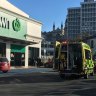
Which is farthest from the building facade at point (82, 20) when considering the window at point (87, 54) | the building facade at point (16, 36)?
the window at point (87, 54)

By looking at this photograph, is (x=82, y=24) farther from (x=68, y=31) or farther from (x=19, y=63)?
(x=19, y=63)

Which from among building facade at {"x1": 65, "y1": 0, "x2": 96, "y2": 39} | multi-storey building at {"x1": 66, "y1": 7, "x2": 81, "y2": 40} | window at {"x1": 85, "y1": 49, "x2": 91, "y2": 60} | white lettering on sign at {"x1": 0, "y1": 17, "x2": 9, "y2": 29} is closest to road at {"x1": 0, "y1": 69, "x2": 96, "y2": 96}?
window at {"x1": 85, "y1": 49, "x2": 91, "y2": 60}

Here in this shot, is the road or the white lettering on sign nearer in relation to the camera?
the road

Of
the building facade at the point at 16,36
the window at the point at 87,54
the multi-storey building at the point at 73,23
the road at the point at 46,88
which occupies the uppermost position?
the multi-storey building at the point at 73,23

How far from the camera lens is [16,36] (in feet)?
195

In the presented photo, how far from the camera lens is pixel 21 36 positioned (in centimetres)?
6172

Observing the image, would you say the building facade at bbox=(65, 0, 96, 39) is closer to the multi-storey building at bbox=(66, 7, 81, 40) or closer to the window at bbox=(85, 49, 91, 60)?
the multi-storey building at bbox=(66, 7, 81, 40)

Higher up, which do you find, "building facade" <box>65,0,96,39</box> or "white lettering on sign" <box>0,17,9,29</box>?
"building facade" <box>65,0,96,39</box>

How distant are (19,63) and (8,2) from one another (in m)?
9.07

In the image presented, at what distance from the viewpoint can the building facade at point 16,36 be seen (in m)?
55.6

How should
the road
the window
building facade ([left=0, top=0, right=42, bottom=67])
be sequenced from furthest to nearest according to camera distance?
building facade ([left=0, top=0, right=42, bottom=67])
the window
the road

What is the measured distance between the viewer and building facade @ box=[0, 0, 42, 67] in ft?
182

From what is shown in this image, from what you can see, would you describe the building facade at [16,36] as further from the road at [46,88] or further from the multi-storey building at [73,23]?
the multi-storey building at [73,23]

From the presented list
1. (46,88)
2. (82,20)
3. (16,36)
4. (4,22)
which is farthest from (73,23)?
(46,88)
